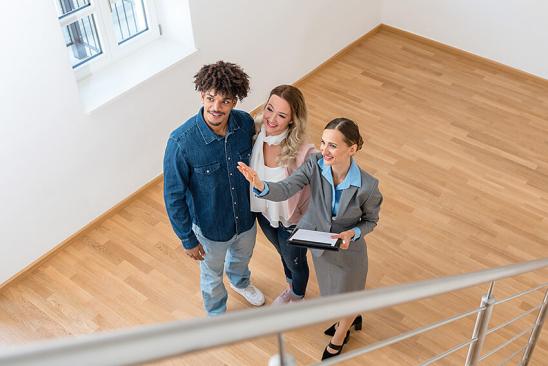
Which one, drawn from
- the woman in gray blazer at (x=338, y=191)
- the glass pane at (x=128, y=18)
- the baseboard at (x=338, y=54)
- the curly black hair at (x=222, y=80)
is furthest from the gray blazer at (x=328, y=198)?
the baseboard at (x=338, y=54)

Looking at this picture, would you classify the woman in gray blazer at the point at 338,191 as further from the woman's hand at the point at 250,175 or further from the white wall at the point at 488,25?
the white wall at the point at 488,25

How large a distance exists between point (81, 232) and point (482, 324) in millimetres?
2657

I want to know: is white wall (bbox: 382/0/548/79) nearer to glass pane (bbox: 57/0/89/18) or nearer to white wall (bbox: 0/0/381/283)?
white wall (bbox: 0/0/381/283)

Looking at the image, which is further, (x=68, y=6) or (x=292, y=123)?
(x=68, y=6)

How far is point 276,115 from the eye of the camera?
2.30 metres

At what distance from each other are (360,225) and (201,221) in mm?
661

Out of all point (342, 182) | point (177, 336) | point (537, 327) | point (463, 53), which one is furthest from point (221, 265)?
point (463, 53)

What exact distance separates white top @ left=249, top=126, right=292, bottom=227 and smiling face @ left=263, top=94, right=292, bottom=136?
0.23ft

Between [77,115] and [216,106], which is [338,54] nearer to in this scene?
[77,115]

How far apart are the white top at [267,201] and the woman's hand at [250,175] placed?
0.52 feet

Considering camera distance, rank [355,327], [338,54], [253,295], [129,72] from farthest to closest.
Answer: [338,54]
[129,72]
[253,295]
[355,327]

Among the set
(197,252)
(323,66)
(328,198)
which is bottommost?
(323,66)

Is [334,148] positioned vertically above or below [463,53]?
above

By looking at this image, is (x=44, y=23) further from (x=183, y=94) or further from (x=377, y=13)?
(x=377, y=13)
